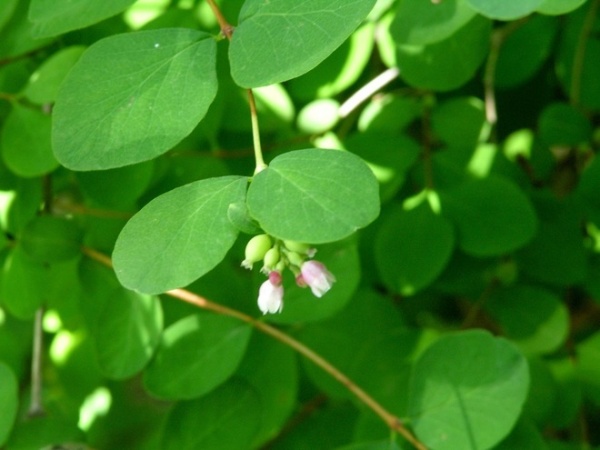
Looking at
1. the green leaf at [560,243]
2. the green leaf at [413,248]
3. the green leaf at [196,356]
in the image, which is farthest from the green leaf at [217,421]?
the green leaf at [560,243]

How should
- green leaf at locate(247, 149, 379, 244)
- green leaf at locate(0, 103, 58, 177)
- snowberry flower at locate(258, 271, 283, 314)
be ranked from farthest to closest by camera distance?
green leaf at locate(0, 103, 58, 177)
snowberry flower at locate(258, 271, 283, 314)
green leaf at locate(247, 149, 379, 244)

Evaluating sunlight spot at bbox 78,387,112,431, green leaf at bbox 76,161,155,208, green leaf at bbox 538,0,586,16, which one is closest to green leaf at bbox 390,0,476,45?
green leaf at bbox 538,0,586,16

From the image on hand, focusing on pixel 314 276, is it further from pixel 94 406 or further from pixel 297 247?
pixel 94 406

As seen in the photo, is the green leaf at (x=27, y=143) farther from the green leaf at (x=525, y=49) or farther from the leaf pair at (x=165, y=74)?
the green leaf at (x=525, y=49)

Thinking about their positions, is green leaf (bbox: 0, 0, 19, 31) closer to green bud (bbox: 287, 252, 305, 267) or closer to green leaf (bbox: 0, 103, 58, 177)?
green leaf (bbox: 0, 103, 58, 177)

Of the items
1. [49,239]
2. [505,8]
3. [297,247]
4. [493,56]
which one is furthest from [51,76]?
[493,56]

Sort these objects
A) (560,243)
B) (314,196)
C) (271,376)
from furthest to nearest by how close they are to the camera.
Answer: (560,243), (271,376), (314,196)
